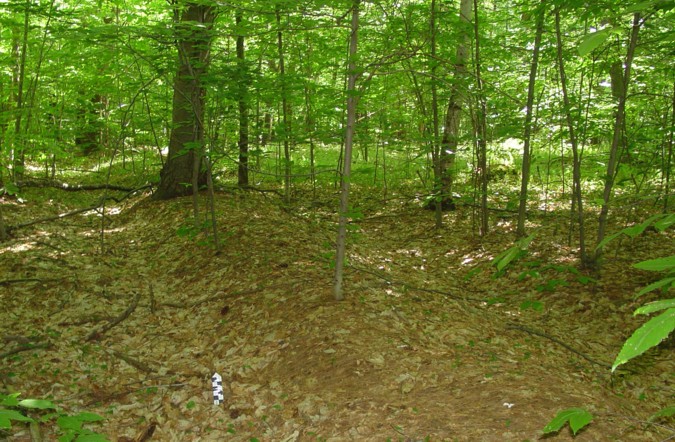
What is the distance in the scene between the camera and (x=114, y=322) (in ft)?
17.0

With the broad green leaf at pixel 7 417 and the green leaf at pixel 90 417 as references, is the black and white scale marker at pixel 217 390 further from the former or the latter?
the broad green leaf at pixel 7 417

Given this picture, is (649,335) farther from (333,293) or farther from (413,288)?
(413,288)

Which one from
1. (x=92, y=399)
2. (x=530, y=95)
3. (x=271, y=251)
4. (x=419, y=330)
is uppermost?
(x=530, y=95)

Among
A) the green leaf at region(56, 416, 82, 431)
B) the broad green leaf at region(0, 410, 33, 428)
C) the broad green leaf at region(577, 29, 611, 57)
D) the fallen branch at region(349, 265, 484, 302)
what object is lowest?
the fallen branch at region(349, 265, 484, 302)

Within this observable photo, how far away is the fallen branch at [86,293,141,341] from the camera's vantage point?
16.1 ft

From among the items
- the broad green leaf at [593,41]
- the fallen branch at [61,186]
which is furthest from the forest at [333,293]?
the fallen branch at [61,186]

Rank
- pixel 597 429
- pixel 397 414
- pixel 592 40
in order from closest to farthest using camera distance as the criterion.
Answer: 1. pixel 592 40
2. pixel 597 429
3. pixel 397 414

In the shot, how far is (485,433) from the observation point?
3.24m

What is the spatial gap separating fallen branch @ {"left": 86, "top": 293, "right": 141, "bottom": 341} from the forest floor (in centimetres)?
2

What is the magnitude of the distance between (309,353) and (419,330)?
46.1 inches

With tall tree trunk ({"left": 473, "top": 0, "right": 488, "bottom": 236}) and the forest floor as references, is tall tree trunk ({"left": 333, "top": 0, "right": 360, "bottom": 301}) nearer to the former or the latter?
the forest floor

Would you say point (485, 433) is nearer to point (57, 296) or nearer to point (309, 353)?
point (309, 353)

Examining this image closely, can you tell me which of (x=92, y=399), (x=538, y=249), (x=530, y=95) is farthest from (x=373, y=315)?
(x=530, y=95)

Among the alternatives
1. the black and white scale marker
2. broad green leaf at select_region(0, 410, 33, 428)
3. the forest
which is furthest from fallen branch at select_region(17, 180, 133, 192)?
broad green leaf at select_region(0, 410, 33, 428)
